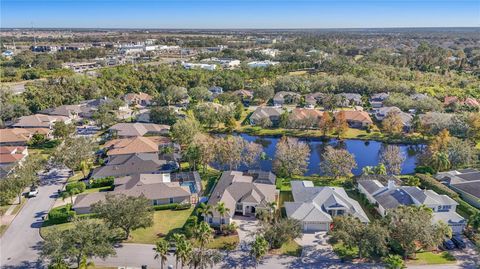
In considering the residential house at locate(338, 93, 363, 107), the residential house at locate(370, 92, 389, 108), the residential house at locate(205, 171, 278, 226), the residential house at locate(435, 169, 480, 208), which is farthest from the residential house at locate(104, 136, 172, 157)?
the residential house at locate(370, 92, 389, 108)

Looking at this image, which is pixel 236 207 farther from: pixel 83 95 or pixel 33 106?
pixel 83 95

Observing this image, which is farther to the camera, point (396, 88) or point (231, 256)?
point (396, 88)

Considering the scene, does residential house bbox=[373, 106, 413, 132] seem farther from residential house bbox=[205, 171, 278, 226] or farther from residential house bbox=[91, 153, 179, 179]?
residential house bbox=[91, 153, 179, 179]

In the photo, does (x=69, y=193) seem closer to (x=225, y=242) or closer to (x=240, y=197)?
(x=240, y=197)

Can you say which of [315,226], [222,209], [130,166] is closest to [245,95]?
[130,166]

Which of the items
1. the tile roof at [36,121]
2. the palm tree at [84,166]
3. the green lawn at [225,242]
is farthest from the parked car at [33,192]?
the tile roof at [36,121]

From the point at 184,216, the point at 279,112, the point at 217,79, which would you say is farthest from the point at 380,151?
→ the point at 217,79
